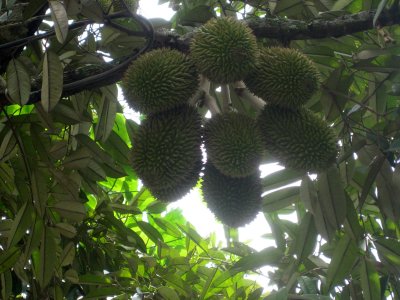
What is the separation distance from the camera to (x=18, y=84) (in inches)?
43.3

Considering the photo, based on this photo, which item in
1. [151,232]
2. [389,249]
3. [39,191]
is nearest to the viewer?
[39,191]

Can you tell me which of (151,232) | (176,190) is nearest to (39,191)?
(176,190)

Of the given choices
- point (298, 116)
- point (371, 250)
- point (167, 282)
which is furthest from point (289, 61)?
point (167, 282)

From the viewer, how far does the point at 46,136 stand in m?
1.38

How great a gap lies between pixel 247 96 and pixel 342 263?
0.52 meters

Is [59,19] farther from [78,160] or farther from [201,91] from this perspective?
[201,91]

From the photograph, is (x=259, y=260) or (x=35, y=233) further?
(x=259, y=260)

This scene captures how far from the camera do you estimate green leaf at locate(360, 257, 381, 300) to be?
1393 millimetres

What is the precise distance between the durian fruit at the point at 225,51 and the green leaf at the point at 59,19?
0.40 m

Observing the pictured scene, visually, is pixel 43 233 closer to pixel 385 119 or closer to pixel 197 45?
pixel 197 45

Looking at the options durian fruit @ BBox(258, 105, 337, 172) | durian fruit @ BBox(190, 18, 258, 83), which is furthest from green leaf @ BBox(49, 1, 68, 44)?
durian fruit @ BBox(258, 105, 337, 172)

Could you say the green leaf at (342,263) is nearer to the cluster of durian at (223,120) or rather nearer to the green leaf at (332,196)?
the green leaf at (332,196)

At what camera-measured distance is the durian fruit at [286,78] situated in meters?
1.33

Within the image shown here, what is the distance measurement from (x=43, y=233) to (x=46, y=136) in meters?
0.25
